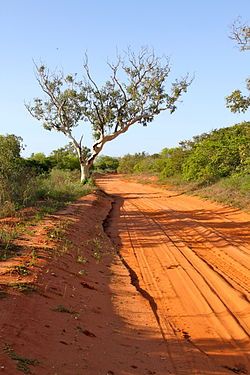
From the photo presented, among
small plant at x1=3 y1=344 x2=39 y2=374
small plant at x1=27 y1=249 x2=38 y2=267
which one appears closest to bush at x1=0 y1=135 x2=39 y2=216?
small plant at x1=27 y1=249 x2=38 y2=267

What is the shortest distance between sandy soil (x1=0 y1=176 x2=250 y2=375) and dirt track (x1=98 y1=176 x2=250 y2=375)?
2cm

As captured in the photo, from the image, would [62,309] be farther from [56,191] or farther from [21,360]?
[56,191]

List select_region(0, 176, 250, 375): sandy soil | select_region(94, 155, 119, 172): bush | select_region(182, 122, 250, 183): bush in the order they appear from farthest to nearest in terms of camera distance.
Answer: select_region(94, 155, 119, 172): bush < select_region(182, 122, 250, 183): bush < select_region(0, 176, 250, 375): sandy soil

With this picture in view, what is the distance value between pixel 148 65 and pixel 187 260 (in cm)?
2217

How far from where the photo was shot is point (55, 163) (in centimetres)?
4603

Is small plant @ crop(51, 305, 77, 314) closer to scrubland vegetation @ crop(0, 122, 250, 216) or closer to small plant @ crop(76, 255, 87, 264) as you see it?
small plant @ crop(76, 255, 87, 264)

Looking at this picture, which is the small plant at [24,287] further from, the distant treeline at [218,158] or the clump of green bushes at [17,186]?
the distant treeline at [218,158]

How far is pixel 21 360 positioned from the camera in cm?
381

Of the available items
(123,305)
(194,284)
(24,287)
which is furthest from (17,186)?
(24,287)

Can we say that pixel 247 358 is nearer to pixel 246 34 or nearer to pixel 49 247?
pixel 49 247

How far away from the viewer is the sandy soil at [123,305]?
4.41 meters

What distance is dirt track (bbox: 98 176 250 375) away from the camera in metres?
4.96

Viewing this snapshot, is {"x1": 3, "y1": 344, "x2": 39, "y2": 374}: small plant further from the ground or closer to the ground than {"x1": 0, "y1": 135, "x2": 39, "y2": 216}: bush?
closer to the ground

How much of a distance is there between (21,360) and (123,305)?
2854mm
